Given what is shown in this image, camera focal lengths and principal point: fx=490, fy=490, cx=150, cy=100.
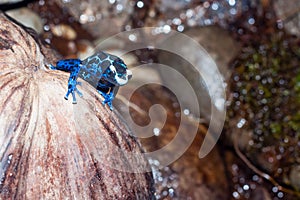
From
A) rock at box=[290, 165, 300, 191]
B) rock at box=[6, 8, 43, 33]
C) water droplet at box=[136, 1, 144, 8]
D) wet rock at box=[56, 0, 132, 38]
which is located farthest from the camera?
water droplet at box=[136, 1, 144, 8]

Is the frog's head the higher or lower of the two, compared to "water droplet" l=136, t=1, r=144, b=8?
lower

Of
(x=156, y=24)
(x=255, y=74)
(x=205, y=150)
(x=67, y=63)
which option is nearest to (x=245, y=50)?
(x=255, y=74)

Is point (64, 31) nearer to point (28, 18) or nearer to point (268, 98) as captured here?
point (28, 18)

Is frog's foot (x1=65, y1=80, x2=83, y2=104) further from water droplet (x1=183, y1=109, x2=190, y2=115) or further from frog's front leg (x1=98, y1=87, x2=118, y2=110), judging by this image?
water droplet (x1=183, y1=109, x2=190, y2=115)

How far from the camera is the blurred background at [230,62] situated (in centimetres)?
304

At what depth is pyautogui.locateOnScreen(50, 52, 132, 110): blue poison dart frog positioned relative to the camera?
1690 mm

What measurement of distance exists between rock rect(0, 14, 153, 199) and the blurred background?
Result: 3.63ft

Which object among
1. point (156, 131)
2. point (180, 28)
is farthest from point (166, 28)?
point (156, 131)

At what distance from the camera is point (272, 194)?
10.3 feet

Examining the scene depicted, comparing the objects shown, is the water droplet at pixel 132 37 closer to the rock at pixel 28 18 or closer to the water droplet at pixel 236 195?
the rock at pixel 28 18

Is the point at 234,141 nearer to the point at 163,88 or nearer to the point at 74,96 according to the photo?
the point at 163,88

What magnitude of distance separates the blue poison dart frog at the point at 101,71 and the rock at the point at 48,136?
0.15ft

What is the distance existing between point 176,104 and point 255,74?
643mm

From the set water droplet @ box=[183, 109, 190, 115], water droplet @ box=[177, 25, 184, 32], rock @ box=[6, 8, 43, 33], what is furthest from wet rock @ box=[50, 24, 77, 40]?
water droplet @ box=[183, 109, 190, 115]
